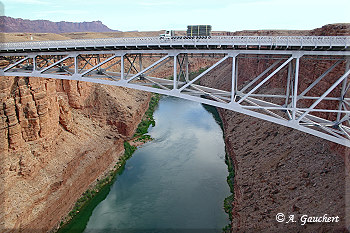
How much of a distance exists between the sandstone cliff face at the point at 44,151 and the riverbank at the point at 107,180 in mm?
425

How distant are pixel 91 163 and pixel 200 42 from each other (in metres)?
13.0

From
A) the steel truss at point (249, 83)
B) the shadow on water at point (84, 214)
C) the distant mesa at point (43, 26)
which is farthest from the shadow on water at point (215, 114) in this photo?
the distant mesa at point (43, 26)

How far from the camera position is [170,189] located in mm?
20969

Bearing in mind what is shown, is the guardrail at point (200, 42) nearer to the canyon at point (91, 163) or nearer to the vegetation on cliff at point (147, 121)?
the canyon at point (91, 163)

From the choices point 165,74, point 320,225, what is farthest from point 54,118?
point 165,74

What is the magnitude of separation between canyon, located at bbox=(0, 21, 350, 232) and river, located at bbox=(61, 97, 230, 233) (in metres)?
1.56

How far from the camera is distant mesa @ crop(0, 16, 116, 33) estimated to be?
335ft

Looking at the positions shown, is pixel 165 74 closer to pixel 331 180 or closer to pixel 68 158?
pixel 68 158

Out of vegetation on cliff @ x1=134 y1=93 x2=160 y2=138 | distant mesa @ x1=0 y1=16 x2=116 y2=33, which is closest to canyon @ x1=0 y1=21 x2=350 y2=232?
vegetation on cliff @ x1=134 y1=93 x2=160 y2=138

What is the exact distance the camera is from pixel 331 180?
14.0 metres

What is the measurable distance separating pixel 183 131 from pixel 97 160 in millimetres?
11985

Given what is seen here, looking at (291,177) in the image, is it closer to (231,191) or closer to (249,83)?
(231,191)

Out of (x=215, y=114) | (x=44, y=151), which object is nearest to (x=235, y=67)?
(x=44, y=151)

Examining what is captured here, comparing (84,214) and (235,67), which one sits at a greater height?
(235,67)
